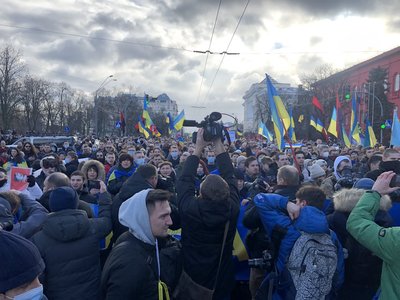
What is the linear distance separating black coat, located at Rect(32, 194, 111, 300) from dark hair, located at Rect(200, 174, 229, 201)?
3.52 feet

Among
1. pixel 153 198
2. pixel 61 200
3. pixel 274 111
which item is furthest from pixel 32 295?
pixel 274 111

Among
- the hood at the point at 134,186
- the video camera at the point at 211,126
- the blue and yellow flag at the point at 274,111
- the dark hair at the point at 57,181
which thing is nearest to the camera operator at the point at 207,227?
the video camera at the point at 211,126

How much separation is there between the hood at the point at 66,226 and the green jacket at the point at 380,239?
2.21 metres

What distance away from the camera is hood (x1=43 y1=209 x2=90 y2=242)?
123 inches

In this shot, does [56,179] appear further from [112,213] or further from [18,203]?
[112,213]

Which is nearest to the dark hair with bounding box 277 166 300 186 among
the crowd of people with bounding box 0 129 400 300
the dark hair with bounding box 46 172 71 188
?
the crowd of people with bounding box 0 129 400 300

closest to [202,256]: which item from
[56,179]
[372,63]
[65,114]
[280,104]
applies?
[56,179]

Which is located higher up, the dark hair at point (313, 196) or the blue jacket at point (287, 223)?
the dark hair at point (313, 196)

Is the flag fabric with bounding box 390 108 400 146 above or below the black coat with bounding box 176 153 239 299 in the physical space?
above

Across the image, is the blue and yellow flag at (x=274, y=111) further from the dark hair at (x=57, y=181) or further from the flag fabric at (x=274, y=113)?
the dark hair at (x=57, y=181)

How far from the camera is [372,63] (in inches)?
2415

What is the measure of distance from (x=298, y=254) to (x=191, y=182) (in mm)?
1188

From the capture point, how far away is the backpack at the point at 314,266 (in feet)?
9.98

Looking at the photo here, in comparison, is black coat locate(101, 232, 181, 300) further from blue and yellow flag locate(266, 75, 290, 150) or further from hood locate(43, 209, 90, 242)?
blue and yellow flag locate(266, 75, 290, 150)
